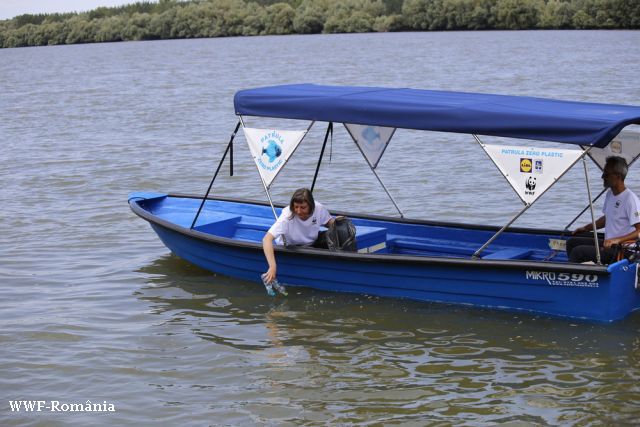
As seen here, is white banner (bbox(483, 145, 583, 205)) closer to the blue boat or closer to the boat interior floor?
the blue boat

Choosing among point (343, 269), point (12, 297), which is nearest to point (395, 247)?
point (343, 269)

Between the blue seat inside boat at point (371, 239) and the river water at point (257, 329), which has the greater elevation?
the blue seat inside boat at point (371, 239)

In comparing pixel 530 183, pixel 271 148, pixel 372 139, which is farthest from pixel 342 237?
pixel 530 183

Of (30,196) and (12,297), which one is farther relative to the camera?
(30,196)

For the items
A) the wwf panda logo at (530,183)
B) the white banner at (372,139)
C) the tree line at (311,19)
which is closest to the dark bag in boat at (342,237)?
the white banner at (372,139)

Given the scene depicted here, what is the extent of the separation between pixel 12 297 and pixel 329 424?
178 inches

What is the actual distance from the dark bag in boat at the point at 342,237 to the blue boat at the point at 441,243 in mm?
195

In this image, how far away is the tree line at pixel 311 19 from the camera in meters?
61.6

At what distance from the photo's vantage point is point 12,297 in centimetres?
793

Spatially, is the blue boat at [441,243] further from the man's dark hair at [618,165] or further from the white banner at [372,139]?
the man's dark hair at [618,165]

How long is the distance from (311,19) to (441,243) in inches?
3134

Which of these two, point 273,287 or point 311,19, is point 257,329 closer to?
point 273,287

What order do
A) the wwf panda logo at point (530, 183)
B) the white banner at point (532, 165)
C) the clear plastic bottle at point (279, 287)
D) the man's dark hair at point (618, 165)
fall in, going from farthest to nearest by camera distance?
the clear plastic bottle at point (279, 287)
the man's dark hair at point (618, 165)
the wwf panda logo at point (530, 183)
the white banner at point (532, 165)

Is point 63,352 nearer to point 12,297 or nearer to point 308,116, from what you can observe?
point 12,297
